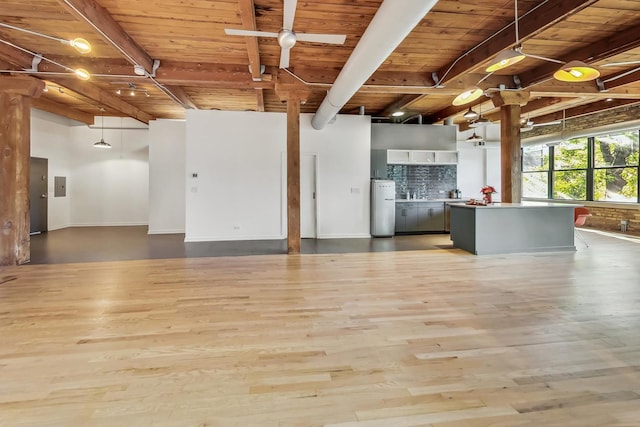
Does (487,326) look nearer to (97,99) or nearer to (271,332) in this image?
(271,332)

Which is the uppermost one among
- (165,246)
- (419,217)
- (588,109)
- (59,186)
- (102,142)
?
(588,109)

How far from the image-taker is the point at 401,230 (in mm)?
8000

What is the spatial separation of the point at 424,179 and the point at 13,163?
8.25m

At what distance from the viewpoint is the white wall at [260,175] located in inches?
270

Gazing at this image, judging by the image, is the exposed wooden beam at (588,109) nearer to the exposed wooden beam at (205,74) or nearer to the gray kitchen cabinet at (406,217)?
the gray kitchen cabinet at (406,217)

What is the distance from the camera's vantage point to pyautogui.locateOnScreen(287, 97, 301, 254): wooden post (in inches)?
219

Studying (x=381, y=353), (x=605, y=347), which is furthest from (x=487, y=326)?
(x=381, y=353)

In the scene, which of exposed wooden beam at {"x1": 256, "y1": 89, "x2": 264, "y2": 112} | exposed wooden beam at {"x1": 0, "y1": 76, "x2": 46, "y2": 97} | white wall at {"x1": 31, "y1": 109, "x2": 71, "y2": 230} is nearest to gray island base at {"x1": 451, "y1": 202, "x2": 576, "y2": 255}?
exposed wooden beam at {"x1": 256, "y1": 89, "x2": 264, "y2": 112}

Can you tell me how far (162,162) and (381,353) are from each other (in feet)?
25.4

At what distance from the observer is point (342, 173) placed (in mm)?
7316

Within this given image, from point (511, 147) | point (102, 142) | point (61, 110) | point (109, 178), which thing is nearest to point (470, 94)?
point (511, 147)

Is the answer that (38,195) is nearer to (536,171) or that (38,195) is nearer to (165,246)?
(165,246)

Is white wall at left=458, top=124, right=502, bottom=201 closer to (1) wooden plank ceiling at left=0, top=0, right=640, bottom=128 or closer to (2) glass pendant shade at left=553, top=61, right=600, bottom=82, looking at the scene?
(1) wooden plank ceiling at left=0, top=0, right=640, bottom=128

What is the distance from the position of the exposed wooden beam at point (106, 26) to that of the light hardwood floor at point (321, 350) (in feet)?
9.23
